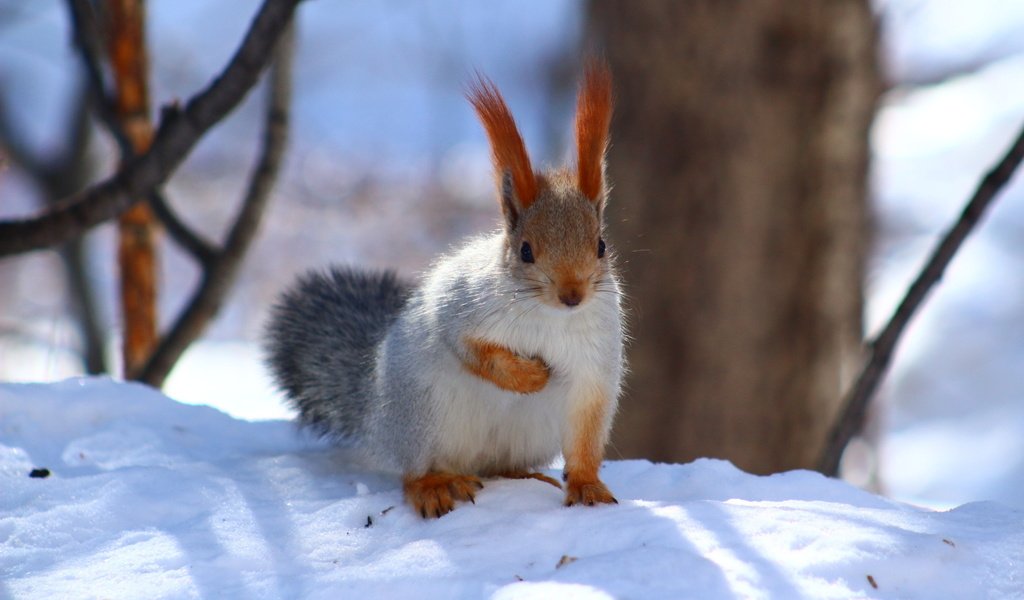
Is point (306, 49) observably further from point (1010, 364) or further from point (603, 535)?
point (603, 535)

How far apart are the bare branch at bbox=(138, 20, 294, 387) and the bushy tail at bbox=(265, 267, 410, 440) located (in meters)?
0.68

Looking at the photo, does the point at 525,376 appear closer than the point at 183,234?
Yes

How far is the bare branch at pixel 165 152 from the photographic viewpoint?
2359 millimetres

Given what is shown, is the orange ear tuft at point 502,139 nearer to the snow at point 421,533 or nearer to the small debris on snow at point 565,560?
the snow at point 421,533

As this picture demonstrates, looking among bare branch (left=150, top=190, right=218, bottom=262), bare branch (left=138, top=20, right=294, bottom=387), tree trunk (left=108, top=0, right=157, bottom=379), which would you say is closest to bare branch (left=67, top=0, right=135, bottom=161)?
tree trunk (left=108, top=0, right=157, bottom=379)

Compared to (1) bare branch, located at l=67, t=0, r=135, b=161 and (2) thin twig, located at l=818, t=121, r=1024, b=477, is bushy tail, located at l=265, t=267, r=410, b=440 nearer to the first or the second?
A: (1) bare branch, located at l=67, t=0, r=135, b=161

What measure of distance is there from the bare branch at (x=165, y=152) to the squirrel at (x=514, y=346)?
574mm

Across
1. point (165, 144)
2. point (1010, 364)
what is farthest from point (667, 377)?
point (1010, 364)

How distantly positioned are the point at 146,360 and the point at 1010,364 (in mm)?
5209

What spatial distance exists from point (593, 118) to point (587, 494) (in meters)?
0.65

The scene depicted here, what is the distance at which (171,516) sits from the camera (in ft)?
6.44

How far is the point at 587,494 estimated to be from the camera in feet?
6.40

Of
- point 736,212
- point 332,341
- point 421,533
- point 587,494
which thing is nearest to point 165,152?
point 332,341

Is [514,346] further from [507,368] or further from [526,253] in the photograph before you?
[526,253]
